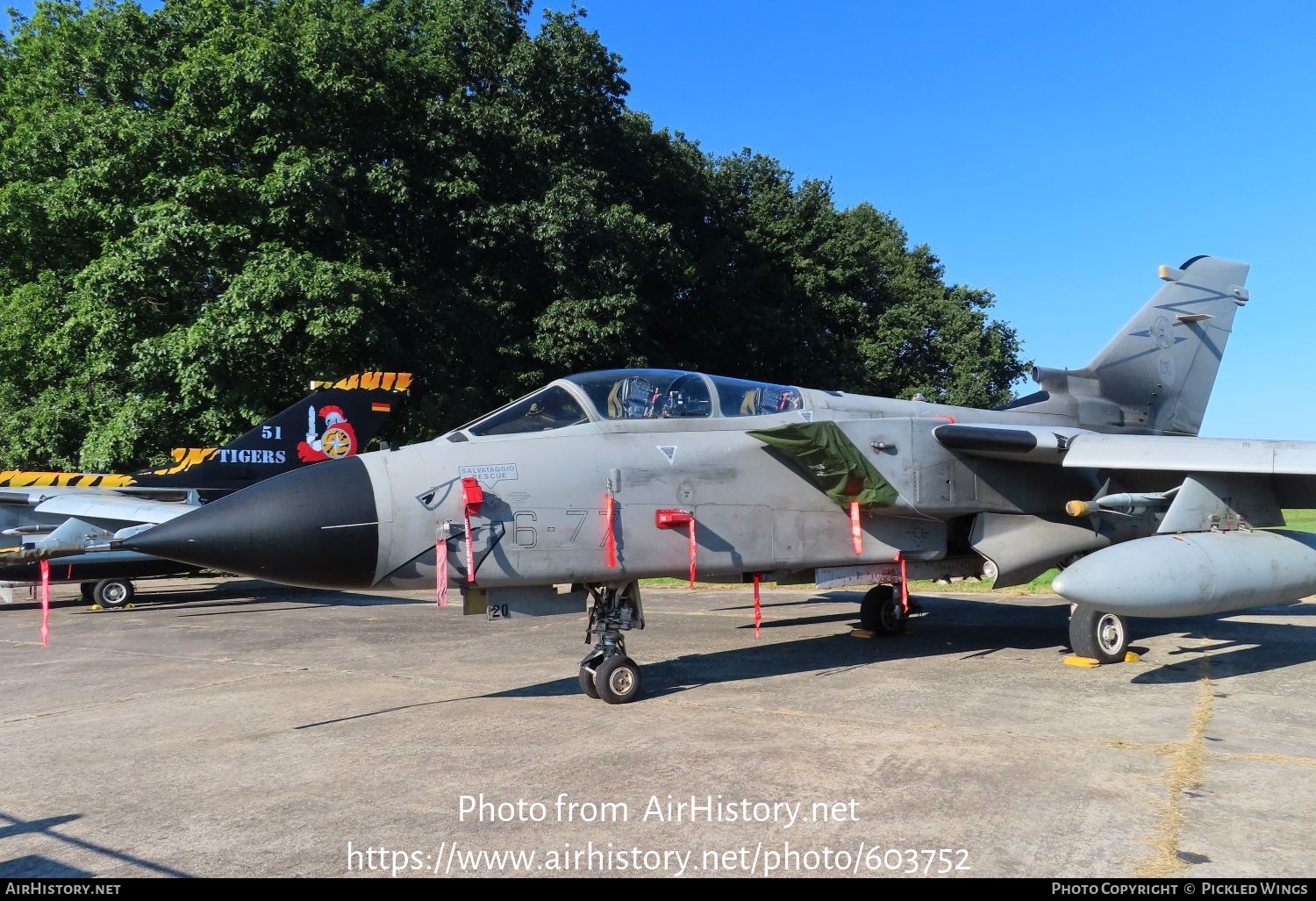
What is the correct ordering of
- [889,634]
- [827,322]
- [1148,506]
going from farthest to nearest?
1. [827,322]
2. [889,634]
3. [1148,506]

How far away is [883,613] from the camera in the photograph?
36.3ft

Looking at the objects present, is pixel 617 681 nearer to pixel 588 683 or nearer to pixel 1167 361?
pixel 588 683

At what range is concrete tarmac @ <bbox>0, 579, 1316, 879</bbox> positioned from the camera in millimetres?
4129

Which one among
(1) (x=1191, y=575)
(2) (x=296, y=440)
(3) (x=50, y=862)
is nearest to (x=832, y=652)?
(1) (x=1191, y=575)

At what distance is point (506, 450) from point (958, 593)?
11.3m

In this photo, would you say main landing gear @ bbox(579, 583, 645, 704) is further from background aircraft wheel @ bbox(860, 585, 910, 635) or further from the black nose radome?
background aircraft wheel @ bbox(860, 585, 910, 635)

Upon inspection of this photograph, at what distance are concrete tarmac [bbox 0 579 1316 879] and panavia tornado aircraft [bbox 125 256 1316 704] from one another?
2.95 ft

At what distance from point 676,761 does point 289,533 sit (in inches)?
113

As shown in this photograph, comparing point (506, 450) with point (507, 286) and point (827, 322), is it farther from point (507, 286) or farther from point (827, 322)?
point (827, 322)

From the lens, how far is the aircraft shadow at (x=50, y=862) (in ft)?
13.0

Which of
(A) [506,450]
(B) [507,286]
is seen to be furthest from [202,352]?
(A) [506,450]

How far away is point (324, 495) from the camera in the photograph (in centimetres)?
640

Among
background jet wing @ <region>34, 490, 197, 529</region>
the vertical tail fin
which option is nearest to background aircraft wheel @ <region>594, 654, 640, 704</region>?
the vertical tail fin
